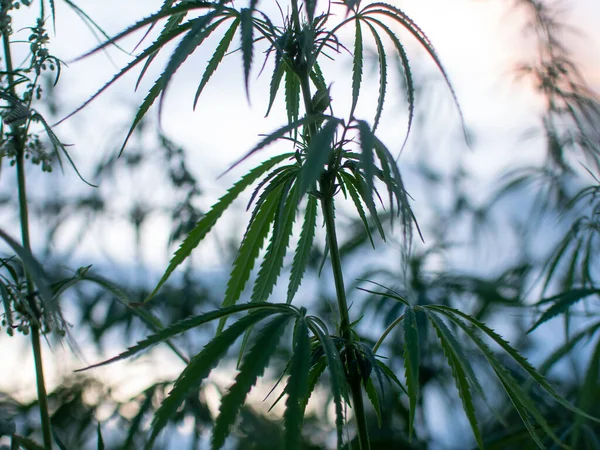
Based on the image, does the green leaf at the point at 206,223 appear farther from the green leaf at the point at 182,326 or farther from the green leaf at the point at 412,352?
the green leaf at the point at 412,352

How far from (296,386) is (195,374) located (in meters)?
0.09

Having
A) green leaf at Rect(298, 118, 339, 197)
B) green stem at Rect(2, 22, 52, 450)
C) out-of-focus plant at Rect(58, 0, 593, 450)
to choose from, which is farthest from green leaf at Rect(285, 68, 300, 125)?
green stem at Rect(2, 22, 52, 450)

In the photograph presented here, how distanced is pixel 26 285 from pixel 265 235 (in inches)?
12.0

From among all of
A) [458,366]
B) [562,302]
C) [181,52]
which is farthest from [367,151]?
[562,302]

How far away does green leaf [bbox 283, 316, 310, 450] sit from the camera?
0.51 m

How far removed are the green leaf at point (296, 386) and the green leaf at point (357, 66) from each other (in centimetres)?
21

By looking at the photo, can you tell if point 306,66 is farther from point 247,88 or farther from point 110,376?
point 110,376

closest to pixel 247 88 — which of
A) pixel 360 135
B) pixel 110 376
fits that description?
pixel 360 135

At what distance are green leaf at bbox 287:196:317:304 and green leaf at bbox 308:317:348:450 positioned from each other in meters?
0.07

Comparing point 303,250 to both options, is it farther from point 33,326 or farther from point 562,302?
point 562,302

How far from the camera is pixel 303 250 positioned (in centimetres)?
71

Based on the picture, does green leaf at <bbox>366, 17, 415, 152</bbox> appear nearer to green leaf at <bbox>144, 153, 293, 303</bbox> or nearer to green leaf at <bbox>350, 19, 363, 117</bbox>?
green leaf at <bbox>350, 19, 363, 117</bbox>

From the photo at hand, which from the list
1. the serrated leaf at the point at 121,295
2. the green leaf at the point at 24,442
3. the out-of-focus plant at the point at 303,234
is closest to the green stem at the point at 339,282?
the out-of-focus plant at the point at 303,234

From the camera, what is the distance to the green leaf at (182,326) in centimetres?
52
